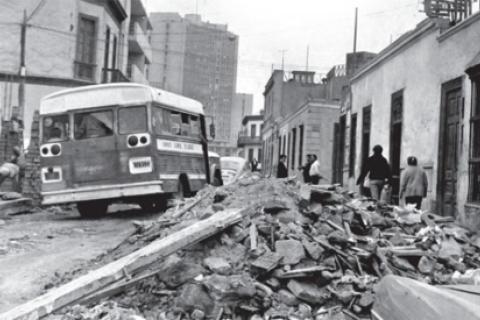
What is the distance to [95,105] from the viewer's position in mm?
12531

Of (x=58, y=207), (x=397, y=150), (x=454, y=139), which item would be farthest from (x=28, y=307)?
(x=397, y=150)

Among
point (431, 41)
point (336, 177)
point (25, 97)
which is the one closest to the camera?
point (431, 41)

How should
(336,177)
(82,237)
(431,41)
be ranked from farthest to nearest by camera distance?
(336,177) → (431,41) → (82,237)

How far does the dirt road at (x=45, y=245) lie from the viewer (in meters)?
6.77

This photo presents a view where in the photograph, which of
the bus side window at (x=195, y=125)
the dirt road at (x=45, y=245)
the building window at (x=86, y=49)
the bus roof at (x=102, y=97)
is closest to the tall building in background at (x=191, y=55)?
the building window at (x=86, y=49)

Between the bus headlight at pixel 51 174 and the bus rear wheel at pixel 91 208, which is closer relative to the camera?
the bus headlight at pixel 51 174

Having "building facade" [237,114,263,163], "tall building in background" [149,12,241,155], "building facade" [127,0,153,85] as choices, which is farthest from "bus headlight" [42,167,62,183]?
"building facade" [237,114,263,163]

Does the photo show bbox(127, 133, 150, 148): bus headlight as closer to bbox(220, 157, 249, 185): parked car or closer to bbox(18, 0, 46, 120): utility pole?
bbox(220, 157, 249, 185): parked car

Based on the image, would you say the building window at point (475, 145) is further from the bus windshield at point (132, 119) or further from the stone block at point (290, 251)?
the bus windshield at point (132, 119)

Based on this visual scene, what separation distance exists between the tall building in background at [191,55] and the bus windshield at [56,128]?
40699mm

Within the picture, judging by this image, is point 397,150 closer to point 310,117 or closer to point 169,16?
point 310,117

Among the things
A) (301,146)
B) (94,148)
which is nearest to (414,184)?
(94,148)

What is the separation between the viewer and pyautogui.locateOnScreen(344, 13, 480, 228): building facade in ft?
36.0

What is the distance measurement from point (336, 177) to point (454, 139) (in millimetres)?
14410
